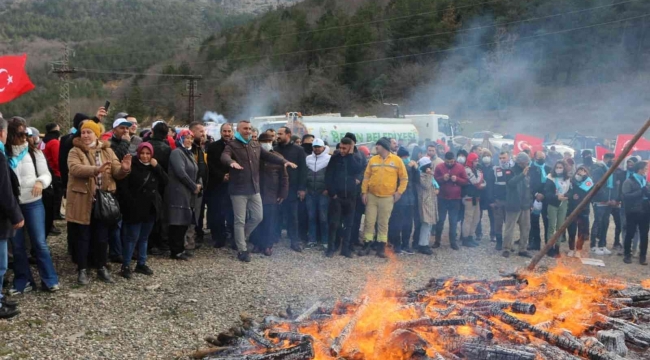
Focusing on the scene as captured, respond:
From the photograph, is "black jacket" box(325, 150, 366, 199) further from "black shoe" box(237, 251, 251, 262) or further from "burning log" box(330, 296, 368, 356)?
"burning log" box(330, 296, 368, 356)

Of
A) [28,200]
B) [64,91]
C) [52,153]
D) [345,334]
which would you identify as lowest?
[345,334]

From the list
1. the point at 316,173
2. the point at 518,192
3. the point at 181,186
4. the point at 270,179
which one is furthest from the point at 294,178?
the point at 518,192

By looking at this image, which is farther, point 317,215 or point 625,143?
point 625,143

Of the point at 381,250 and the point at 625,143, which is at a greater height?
the point at 625,143

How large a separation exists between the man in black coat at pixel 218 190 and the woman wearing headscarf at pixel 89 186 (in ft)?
7.06

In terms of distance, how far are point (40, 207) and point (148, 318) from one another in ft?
5.91

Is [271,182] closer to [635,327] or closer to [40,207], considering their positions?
[40,207]

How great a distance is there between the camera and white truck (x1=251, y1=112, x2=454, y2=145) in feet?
73.7

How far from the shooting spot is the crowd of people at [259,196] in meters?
6.16

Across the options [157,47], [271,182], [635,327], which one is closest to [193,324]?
[271,182]

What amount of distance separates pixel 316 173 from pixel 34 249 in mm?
4894

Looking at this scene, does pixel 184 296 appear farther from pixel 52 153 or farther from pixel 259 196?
pixel 52 153

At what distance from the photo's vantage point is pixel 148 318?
5.64 metres

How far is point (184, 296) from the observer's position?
6.38 metres
